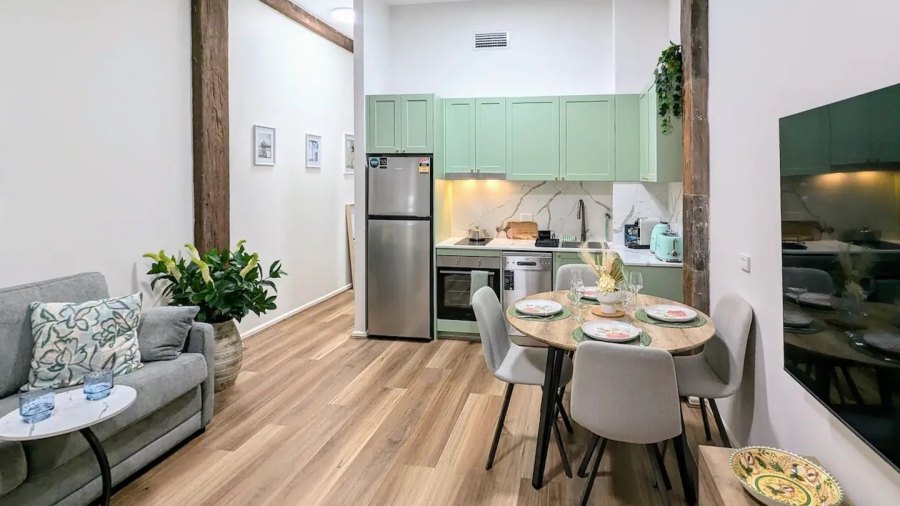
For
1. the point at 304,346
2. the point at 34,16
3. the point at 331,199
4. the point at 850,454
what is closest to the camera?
the point at 850,454

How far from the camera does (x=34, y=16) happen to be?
2.83 metres

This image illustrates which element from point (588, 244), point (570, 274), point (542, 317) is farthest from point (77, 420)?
point (588, 244)

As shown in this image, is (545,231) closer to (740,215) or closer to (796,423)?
(740,215)

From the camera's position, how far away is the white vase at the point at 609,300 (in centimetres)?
279

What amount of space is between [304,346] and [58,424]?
2813 millimetres

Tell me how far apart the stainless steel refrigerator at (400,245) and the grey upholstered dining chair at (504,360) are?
1.95 metres

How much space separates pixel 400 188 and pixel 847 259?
12.5 ft

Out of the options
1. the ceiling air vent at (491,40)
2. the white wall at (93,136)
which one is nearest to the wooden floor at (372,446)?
the white wall at (93,136)

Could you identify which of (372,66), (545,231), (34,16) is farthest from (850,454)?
(372,66)

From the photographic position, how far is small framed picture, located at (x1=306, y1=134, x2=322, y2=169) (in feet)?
19.4

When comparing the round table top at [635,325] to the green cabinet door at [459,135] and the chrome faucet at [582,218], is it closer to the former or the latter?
the chrome faucet at [582,218]

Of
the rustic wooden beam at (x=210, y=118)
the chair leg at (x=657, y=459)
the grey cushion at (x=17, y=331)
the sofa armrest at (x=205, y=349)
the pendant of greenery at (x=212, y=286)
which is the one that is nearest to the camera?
the chair leg at (x=657, y=459)

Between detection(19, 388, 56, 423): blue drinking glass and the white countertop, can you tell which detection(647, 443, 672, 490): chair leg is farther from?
Result: detection(19, 388, 56, 423): blue drinking glass

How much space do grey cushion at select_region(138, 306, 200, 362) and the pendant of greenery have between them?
44 cm
